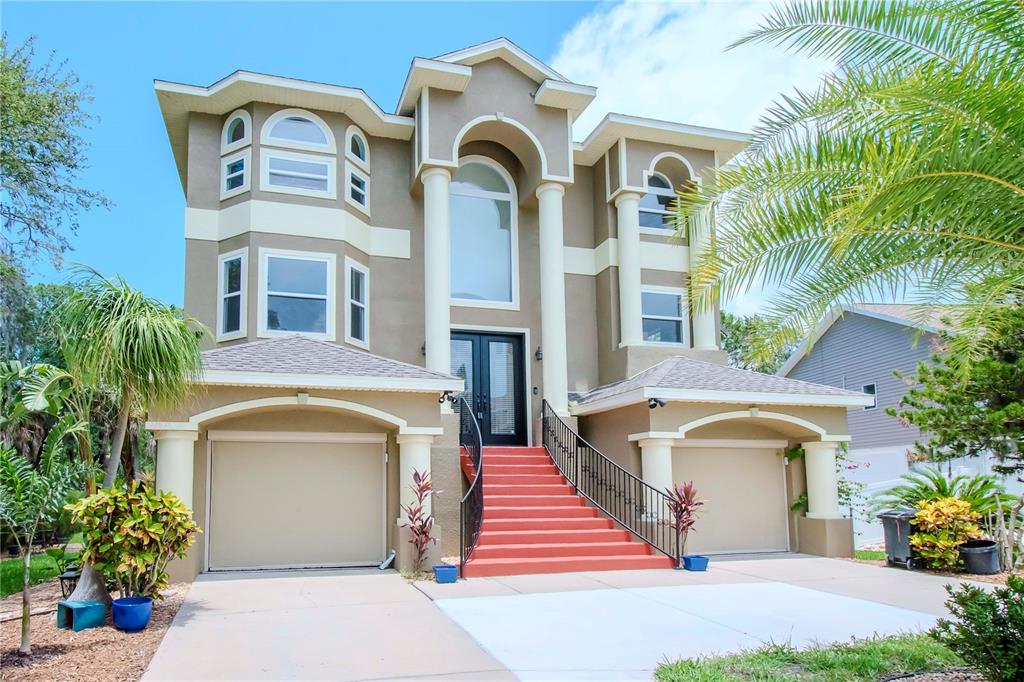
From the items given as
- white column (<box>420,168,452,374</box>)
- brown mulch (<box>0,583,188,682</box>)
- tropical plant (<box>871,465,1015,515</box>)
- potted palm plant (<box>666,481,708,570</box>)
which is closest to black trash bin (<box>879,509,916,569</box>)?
tropical plant (<box>871,465,1015,515</box>)

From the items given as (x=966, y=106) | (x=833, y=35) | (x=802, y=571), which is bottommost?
(x=802, y=571)

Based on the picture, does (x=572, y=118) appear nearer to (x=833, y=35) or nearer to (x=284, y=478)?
(x=284, y=478)

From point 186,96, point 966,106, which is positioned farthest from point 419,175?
point 966,106

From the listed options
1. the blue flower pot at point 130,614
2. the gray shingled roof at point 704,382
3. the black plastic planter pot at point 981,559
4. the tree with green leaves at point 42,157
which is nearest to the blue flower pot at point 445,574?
the blue flower pot at point 130,614

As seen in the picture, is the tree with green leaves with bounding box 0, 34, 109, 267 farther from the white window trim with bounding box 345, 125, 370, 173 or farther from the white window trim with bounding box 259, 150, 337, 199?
the white window trim with bounding box 345, 125, 370, 173

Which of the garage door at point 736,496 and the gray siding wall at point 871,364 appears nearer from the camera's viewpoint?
the garage door at point 736,496

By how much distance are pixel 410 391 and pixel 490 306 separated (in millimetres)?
4388

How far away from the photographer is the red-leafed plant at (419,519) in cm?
1152

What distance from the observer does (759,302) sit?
26.5ft

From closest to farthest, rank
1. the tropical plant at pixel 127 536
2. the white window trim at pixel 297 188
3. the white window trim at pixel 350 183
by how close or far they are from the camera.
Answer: the tropical plant at pixel 127 536 < the white window trim at pixel 297 188 < the white window trim at pixel 350 183

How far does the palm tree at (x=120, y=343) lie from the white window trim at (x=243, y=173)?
6.27 m

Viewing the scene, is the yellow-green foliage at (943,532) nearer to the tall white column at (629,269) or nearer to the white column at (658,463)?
the white column at (658,463)

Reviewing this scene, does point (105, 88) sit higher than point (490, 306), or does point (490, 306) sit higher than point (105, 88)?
point (105, 88)

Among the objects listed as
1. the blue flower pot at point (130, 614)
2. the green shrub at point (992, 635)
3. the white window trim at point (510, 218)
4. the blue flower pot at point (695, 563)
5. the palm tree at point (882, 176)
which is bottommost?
the blue flower pot at point (695, 563)
